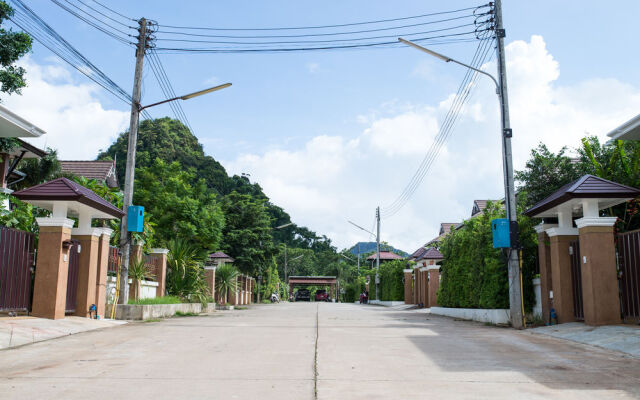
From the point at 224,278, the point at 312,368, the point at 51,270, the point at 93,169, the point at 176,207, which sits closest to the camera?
the point at 312,368

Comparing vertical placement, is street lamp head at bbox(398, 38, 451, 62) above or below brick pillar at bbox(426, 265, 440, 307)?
above

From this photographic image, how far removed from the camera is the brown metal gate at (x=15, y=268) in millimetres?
11016

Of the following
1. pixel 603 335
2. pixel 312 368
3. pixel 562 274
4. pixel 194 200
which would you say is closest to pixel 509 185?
pixel 562 274

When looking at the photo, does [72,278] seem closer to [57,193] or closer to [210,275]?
[57,193]

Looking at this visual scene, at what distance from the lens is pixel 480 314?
53.7ft

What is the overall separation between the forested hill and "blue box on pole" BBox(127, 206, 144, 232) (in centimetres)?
833

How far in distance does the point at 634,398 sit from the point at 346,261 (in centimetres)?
8936

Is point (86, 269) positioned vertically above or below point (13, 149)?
below

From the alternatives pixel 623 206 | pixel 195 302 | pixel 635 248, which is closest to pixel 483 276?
pixel 623 206

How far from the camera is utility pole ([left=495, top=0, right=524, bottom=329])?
44.2 ft

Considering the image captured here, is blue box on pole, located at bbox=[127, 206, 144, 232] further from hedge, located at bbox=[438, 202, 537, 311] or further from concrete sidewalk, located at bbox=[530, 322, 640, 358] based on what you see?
concrete sidewalk, located at bbox=[530, 322, 640, 358]

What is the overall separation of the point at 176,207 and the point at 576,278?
1688cm

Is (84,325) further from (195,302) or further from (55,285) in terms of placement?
(195,302)

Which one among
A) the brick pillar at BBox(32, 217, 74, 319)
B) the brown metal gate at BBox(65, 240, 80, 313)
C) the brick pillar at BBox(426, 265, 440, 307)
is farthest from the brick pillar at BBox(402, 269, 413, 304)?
the brick pillar at BBox(32, 217, 74, 319)
